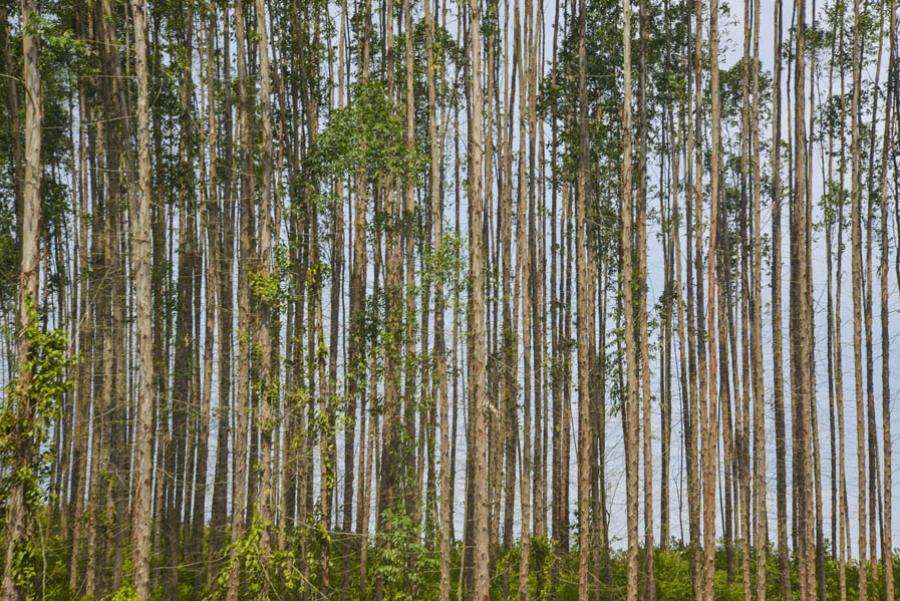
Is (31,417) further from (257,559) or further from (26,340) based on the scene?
(257,559)

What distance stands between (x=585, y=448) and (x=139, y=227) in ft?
23.1

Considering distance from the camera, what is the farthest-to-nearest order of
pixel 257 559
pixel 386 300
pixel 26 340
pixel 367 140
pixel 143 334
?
1. pixel 386 300
2. pixel 367 140
3. pixel 257 559
4. pixel 143 334
5. pixel 26 340

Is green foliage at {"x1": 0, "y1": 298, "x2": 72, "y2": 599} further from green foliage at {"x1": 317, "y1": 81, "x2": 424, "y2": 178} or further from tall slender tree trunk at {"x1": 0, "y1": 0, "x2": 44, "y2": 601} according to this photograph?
green foliage at {"x1": 317, "y1": 81, "x2": 424, "y2": 178}

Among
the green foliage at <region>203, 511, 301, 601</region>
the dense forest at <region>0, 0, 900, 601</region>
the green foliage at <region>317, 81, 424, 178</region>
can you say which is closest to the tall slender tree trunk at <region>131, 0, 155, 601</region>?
the dense forest at <region>0, 0, 900, 601</region>

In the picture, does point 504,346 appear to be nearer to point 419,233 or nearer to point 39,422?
point 419,233

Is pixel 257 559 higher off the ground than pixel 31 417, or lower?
lower

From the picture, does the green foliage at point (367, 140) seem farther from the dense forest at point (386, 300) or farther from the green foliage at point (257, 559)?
the green foliage at point (257, 559)

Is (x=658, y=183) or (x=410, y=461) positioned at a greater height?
(x=658, y=183)

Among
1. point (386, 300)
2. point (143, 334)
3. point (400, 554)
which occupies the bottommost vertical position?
point (400, 554)

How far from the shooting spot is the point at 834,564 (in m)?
16.4

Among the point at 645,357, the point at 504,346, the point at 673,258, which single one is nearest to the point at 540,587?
the point at 504,346

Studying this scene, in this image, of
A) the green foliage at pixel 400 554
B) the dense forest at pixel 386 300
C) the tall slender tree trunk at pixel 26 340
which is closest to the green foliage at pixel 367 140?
the dense forest at pixel 386 300

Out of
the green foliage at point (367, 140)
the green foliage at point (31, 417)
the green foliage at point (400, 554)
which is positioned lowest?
the green foliage at point (400, 554)

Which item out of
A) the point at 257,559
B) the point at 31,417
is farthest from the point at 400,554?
the point at 31,417
